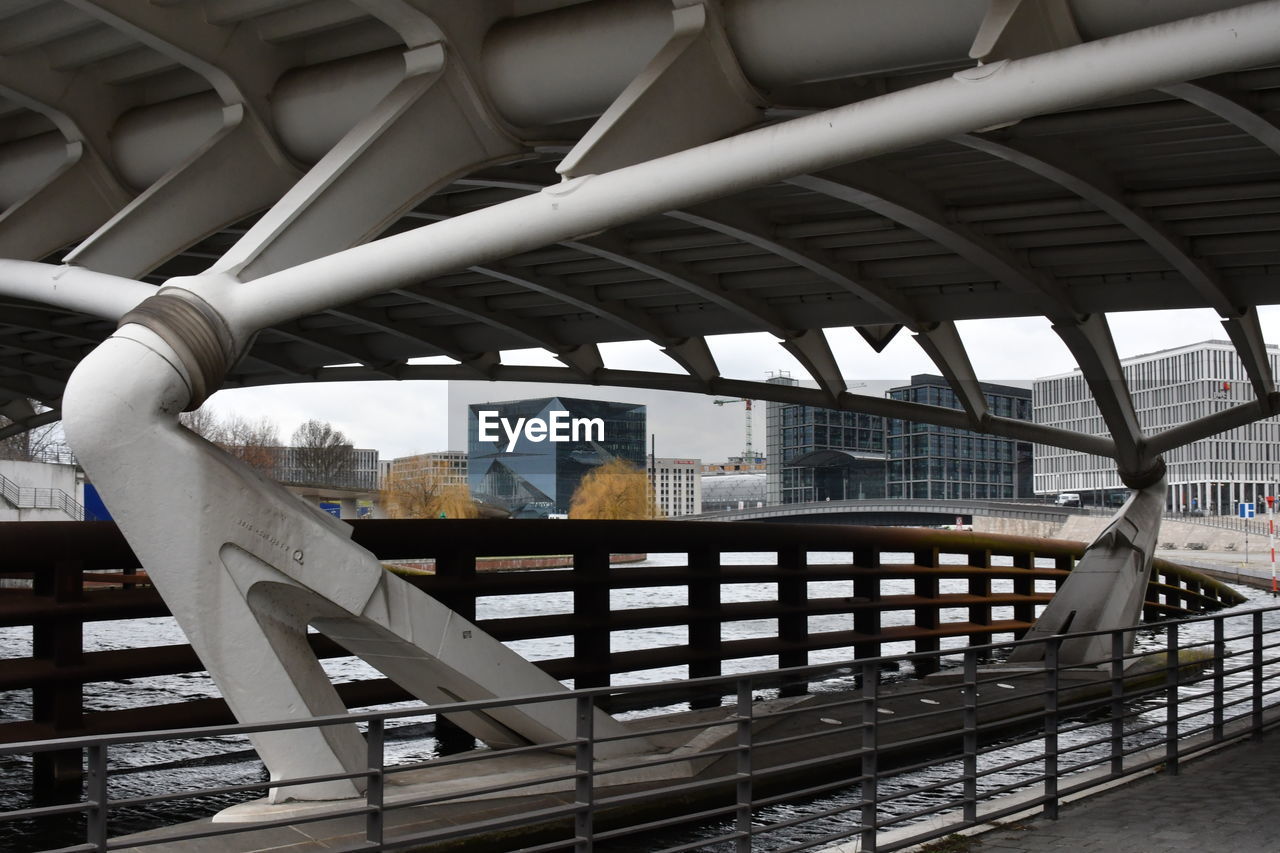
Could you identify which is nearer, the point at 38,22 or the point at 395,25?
the point at 395,25

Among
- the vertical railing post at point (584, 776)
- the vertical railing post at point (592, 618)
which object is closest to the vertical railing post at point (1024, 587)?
the vertical railing post at point (592, 618)

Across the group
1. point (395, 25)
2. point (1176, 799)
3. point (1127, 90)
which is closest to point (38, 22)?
point (395, 25)

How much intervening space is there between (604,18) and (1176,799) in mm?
6555

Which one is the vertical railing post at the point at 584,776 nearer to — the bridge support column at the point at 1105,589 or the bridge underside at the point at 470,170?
the bridge underside at the point at 470,170

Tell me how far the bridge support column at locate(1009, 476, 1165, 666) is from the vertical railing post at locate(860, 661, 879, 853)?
1103 cm

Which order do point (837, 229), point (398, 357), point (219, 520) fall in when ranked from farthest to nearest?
1. point (398, 357)
2. point (837, 229)
3. point (219, 520)

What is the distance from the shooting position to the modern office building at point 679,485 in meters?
145

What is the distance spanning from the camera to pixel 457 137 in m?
9.26

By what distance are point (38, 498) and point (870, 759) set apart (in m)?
62.6

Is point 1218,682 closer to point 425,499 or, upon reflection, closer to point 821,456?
point 425,499

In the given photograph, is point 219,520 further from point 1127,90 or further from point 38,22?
point 1127,90

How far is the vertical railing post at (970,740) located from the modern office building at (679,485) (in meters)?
135

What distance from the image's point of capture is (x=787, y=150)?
22.4ft

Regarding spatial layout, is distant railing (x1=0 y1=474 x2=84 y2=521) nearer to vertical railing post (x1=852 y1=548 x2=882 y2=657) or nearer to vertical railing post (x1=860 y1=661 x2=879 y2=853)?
vertical railing post (x1=852 y1=548 x2=882 y2=657)
